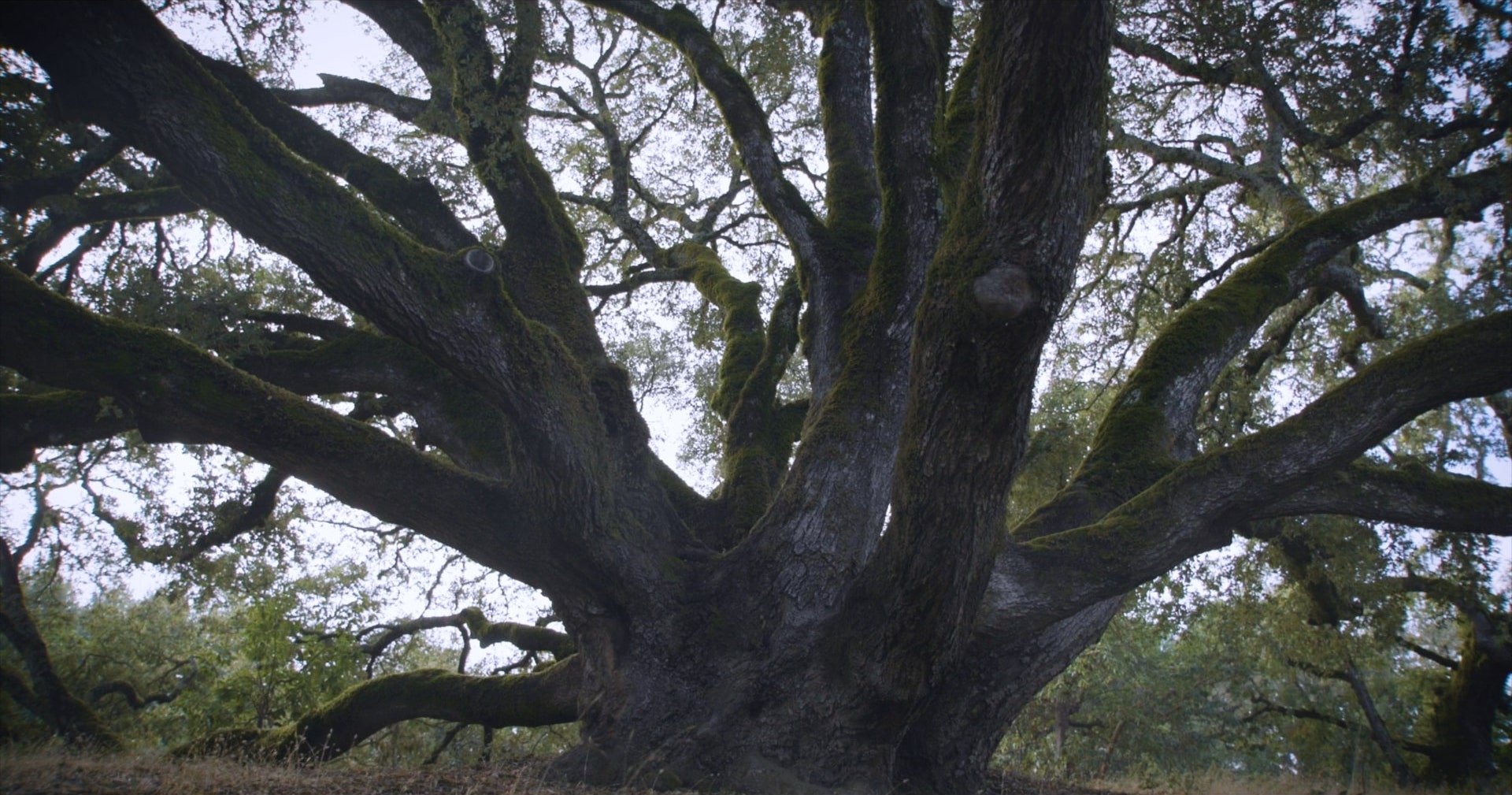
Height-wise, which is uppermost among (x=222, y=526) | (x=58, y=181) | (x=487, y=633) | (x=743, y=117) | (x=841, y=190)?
(x=743, y=117)

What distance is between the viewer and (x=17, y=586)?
Result: 368 inches

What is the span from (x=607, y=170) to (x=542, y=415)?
623cm

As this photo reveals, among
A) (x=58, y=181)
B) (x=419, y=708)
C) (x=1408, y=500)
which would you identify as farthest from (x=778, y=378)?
(x=58, y=181)

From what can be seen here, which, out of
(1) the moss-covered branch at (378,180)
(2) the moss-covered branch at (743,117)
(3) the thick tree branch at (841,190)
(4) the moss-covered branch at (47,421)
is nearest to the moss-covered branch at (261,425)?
(4) the moss-covered branch at (47,421)

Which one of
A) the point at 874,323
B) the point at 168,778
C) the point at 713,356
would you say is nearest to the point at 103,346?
the point at 168,778

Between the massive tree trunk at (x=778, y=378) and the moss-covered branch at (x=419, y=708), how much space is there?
98 cm

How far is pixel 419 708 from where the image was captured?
25.6ft

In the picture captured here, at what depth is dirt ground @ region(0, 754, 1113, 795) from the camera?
161 inches

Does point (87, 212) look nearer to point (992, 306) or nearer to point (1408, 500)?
point (992, 306)

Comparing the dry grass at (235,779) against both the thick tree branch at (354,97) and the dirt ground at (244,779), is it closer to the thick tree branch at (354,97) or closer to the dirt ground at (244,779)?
the dirt ground at (244,779)

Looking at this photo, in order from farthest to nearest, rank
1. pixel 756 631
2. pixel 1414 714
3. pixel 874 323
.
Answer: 1. pixel 1414 714
2. pixel 874 323
3. pixel 756 631

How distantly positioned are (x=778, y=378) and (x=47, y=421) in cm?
559

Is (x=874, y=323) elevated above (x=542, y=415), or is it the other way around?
(x=874, y=323)

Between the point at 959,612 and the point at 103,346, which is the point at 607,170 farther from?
the point at 959,612
